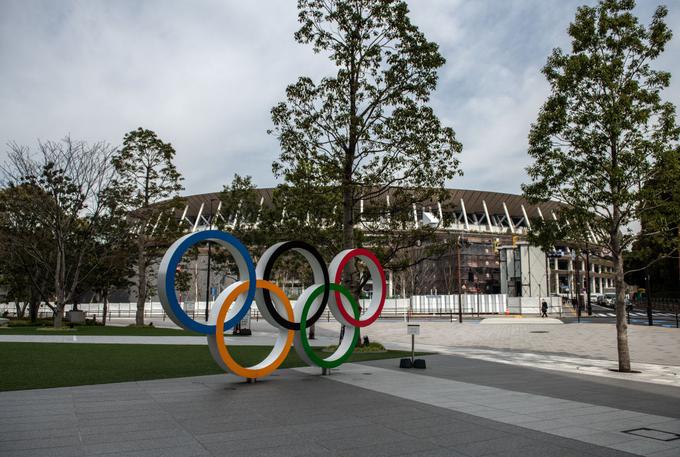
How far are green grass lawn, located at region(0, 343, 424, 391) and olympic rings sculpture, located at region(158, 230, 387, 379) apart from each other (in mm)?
2149

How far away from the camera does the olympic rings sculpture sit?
9852mm

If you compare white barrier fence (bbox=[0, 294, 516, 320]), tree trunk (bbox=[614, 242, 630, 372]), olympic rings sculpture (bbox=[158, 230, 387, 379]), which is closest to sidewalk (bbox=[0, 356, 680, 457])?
olympic rings sculpture (bbox=[158, 230, 387, 379])

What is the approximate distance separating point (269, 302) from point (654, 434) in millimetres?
7377

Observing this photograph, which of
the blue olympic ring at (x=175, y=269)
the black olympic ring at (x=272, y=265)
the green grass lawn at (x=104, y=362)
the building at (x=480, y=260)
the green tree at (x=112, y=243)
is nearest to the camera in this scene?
the blue olympic ring at (x=175, y=269)

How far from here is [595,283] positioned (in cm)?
11369

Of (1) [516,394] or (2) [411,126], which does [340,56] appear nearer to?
(2) [411,126]

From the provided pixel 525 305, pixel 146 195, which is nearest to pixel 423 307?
pixel 525 305

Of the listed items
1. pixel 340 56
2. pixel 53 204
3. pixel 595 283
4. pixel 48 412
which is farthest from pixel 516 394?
pixel 595 283

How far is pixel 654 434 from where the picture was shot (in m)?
6.86

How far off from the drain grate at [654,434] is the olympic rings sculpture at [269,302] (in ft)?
21.9

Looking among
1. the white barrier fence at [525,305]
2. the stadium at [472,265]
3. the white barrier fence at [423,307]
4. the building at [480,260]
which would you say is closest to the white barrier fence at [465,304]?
the white barrier fence at [423,307]

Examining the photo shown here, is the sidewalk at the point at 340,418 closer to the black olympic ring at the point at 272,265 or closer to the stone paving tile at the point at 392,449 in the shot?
the stone paving tile at the point at 392,449

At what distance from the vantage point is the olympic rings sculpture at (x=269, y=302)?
32.3 ft

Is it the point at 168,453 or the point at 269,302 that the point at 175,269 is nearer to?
the point at 269,302
